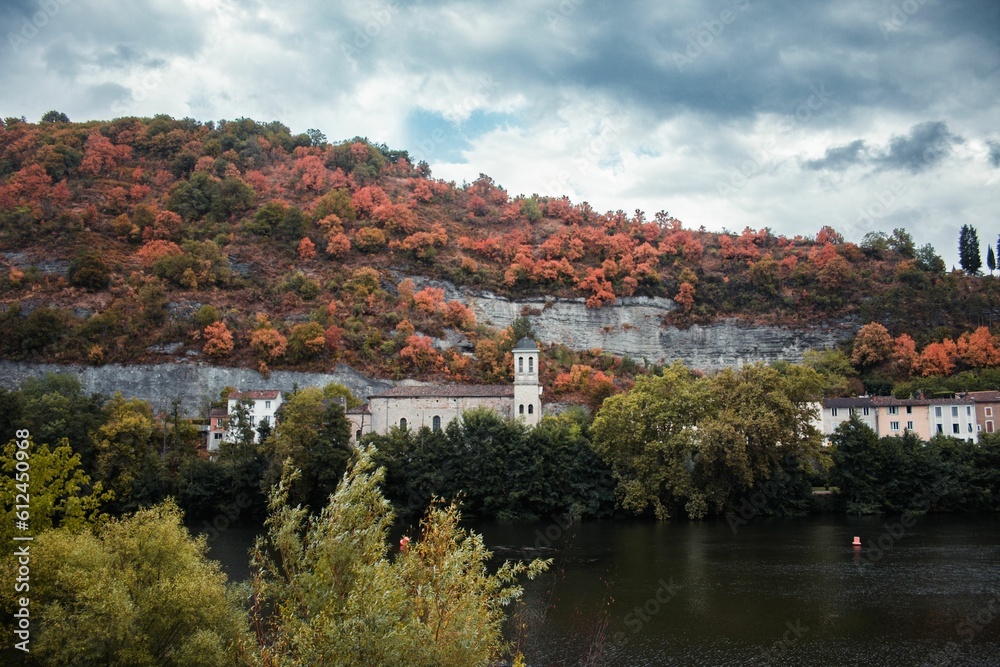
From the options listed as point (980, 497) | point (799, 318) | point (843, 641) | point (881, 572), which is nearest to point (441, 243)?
point (799, 318)

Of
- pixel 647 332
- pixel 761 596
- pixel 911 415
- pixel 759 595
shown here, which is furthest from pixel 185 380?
pixel 911 415

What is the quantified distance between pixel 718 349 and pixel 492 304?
2598cm

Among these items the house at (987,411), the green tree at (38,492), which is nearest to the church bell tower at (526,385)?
the house at (987,411)

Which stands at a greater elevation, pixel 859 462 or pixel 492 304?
pixel 492 304

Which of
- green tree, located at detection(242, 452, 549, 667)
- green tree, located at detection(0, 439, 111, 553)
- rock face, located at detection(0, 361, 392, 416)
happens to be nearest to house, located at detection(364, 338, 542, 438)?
rock face, located at detection(0, 361, 392, 416)

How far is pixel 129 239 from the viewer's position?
85188 mm

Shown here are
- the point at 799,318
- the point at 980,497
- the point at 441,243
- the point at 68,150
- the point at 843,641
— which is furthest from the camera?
the point at 68,150

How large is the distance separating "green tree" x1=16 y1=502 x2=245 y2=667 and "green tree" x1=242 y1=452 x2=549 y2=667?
6.87 feet

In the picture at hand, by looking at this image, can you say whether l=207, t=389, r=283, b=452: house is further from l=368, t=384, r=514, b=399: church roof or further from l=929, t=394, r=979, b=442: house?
l=929, t=394, r=979, b=442: house

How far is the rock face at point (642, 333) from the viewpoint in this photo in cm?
8450

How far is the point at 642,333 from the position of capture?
86.1 m

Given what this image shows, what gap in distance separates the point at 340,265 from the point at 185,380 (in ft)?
78.8

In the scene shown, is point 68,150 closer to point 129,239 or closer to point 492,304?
point 129,239

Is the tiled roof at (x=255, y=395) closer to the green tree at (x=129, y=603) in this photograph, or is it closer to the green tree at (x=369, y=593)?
the green tree at (x=129, y=603)
